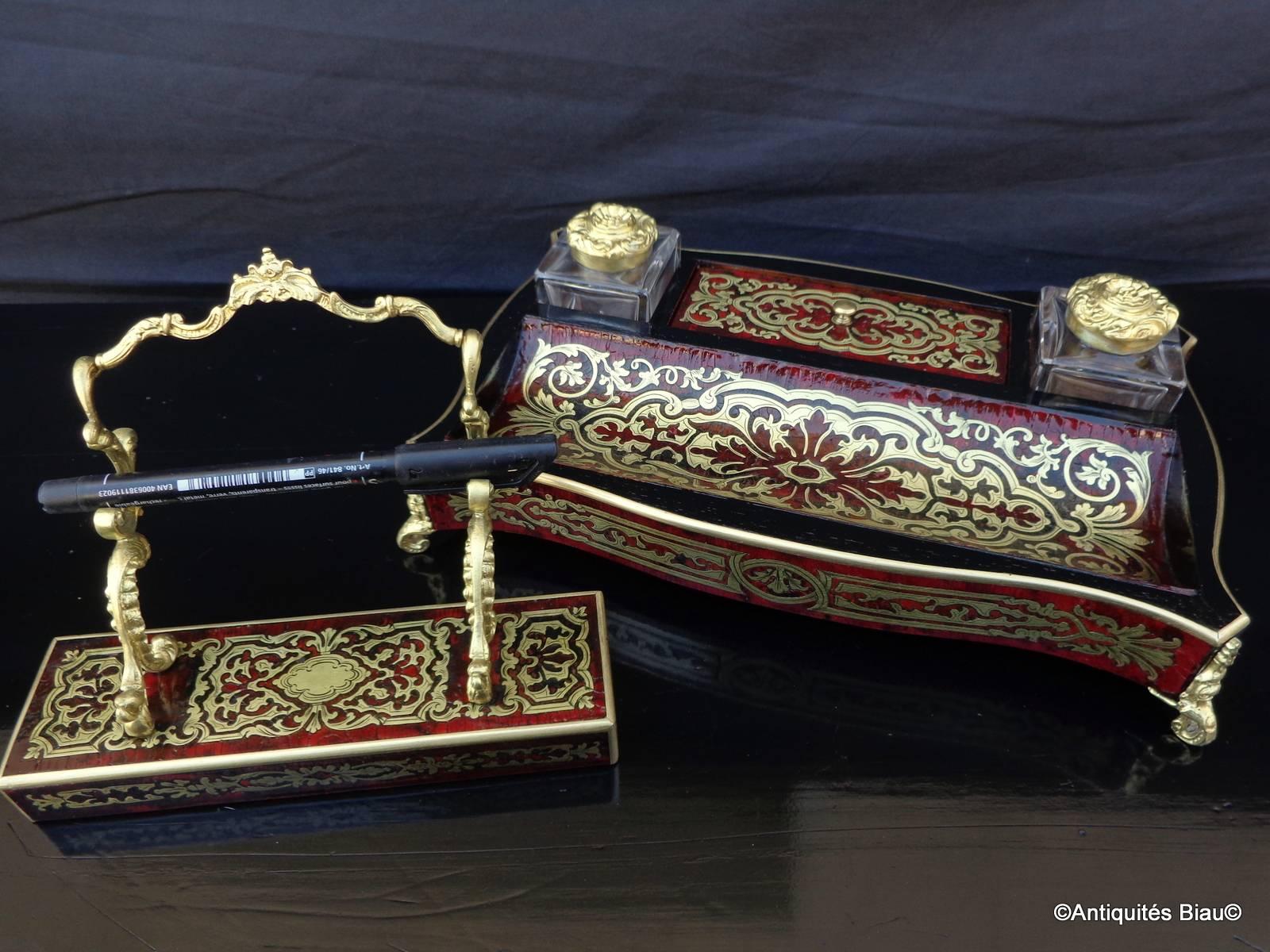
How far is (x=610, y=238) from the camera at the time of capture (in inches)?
49.4

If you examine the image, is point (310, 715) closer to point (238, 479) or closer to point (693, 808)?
point (238, 479)

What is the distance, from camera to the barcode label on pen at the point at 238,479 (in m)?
0.97

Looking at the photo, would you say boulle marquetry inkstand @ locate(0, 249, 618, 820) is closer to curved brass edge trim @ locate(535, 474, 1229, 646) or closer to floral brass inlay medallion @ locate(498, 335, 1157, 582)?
curved brass edge trim @ locate(535, 474, 1229, 646)

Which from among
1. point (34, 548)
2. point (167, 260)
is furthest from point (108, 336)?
point (34, 548)

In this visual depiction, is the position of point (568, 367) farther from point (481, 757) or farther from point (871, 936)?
point (871, 936)

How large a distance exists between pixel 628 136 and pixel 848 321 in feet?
1.51

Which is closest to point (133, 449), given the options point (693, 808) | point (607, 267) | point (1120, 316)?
point (607, 267)

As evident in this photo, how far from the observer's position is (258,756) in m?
1.00

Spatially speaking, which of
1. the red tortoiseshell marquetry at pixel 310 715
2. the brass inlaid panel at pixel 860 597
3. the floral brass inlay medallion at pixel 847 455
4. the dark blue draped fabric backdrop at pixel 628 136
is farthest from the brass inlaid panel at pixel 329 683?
the dark blue draped fabric backdrop at pixel 628 136

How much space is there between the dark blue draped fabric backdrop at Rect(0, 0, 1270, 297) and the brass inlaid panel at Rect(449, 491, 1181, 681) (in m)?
0.62

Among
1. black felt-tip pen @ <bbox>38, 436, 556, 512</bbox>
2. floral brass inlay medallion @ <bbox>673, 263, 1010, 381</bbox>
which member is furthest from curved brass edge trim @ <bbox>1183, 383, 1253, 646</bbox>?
black felt-tip pen @ <bbox>38, 436, 556, 512</bbox>

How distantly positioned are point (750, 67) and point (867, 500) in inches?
24.9

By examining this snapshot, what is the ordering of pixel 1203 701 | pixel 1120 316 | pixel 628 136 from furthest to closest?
pixel 628 136
pixel 1120 316
pixel 1203 701

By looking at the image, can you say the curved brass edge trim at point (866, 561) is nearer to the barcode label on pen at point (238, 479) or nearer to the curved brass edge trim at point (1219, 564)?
the curved brass edge trim at point (1219, 564)
